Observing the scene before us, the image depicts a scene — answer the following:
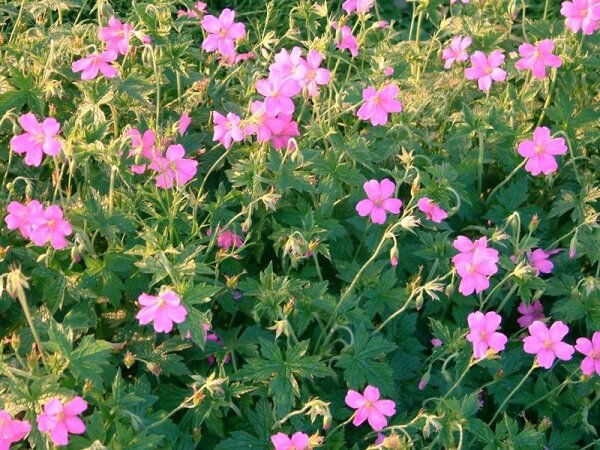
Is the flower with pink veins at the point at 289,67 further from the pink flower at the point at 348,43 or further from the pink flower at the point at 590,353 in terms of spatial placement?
the pink flower at the point at 590,353

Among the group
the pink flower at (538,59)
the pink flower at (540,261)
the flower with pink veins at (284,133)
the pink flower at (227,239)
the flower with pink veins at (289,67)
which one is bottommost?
the pink flower at (540,261)

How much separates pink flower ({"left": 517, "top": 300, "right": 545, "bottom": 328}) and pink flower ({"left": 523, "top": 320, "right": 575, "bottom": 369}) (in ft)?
0.99

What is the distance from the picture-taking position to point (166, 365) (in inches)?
85.2

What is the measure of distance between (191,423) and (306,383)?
28 centimetres

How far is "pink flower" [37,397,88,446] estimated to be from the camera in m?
1.78

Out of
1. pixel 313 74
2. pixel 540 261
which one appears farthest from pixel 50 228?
pixel 540 261

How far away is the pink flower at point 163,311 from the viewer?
6.33 ft

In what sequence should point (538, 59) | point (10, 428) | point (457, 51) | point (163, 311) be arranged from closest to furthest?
1. point (10, 428)
2. point (163, 311)
3. point (538, 59)
4. point (457, 51)

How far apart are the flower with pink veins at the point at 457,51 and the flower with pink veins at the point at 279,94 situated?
2.52 ft

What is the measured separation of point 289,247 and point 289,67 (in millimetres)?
473

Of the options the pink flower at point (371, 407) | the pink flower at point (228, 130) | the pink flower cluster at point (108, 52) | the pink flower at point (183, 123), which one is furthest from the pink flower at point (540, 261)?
the pink flower cluster at point (108, 52)

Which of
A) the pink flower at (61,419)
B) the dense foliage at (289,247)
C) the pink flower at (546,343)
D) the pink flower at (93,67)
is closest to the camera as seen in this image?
the pink flower at (61,419)

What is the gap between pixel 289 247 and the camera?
2.19 m

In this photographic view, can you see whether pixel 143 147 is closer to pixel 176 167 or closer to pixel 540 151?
pixel 176 167
